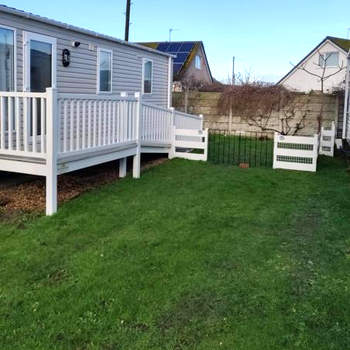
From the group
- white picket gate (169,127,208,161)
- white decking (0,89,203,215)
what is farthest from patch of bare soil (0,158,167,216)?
white picket gate (169,127,208,161)

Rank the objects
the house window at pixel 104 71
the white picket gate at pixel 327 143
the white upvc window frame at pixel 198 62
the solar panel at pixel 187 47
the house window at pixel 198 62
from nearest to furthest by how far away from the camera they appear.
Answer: the house window at pixel 104 71 < the white picket gate at pixel 327 143 < the solar panel at pixel 187 47 < the white upvc window frame at pixel 198 62 < the house window at pixel 198 62

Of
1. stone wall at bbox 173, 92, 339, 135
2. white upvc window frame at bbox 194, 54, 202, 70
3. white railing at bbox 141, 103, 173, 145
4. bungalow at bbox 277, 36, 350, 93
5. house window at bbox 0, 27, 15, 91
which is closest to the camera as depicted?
house window at bbox 0, 27, 15, 91

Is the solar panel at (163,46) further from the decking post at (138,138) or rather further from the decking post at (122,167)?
the decking post at (122,167)

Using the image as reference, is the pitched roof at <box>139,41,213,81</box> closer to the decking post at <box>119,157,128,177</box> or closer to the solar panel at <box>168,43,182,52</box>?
the solar panel at <box>168,43,182,52</box>

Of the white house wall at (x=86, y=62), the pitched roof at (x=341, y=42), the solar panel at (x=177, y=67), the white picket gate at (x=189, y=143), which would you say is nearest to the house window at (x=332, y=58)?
the pitched roof at (x=341, y=42)

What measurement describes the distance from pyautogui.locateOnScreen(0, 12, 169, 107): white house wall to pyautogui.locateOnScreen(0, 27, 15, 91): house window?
108 millimetres

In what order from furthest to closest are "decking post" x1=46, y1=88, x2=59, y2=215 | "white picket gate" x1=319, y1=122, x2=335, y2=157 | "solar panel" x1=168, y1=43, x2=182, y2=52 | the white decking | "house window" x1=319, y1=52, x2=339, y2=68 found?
"house window" x1=319, y1=52, x2=339, y2=68 → "solar panel" x1=168, y1=43, x2=182, y2=52 → "white picket gate" x1=319, y1=122, x2=335, y2=157 → the white decking → "decking post" x1=46, y1=88, x2=59, y2=215

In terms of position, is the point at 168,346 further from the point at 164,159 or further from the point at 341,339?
the point at 164,159

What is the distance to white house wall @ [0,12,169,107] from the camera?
729 centimetres

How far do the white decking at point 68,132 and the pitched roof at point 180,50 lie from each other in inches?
658

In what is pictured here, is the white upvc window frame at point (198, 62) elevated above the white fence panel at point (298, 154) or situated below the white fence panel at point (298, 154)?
above

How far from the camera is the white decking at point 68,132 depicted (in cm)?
538

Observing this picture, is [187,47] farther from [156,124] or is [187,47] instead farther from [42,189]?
[42,189]

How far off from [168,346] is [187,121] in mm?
8860
